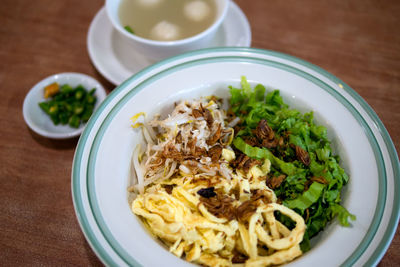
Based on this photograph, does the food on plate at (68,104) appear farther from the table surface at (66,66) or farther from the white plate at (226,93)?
the white plate at (226,93)

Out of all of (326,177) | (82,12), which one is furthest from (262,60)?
(82,12)

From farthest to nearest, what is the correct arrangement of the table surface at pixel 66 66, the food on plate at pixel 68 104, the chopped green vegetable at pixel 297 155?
the food on plate at pixel 68 104, the table surface at pixel 66 66, the chopped green vegetable at pixel 297 155

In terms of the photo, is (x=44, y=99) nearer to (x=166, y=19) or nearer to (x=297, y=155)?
(x=166, y=19)

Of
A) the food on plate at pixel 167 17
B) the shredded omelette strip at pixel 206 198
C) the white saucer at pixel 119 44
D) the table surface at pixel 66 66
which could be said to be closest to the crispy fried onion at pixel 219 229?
the shredded omelette strip at pixel 206 198

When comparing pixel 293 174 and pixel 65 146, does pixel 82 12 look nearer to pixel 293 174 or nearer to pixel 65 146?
pixel 65 146

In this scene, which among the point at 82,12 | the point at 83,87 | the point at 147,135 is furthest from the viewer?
the point at 82,12

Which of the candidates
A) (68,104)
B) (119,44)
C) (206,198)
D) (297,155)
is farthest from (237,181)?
(119,44)
